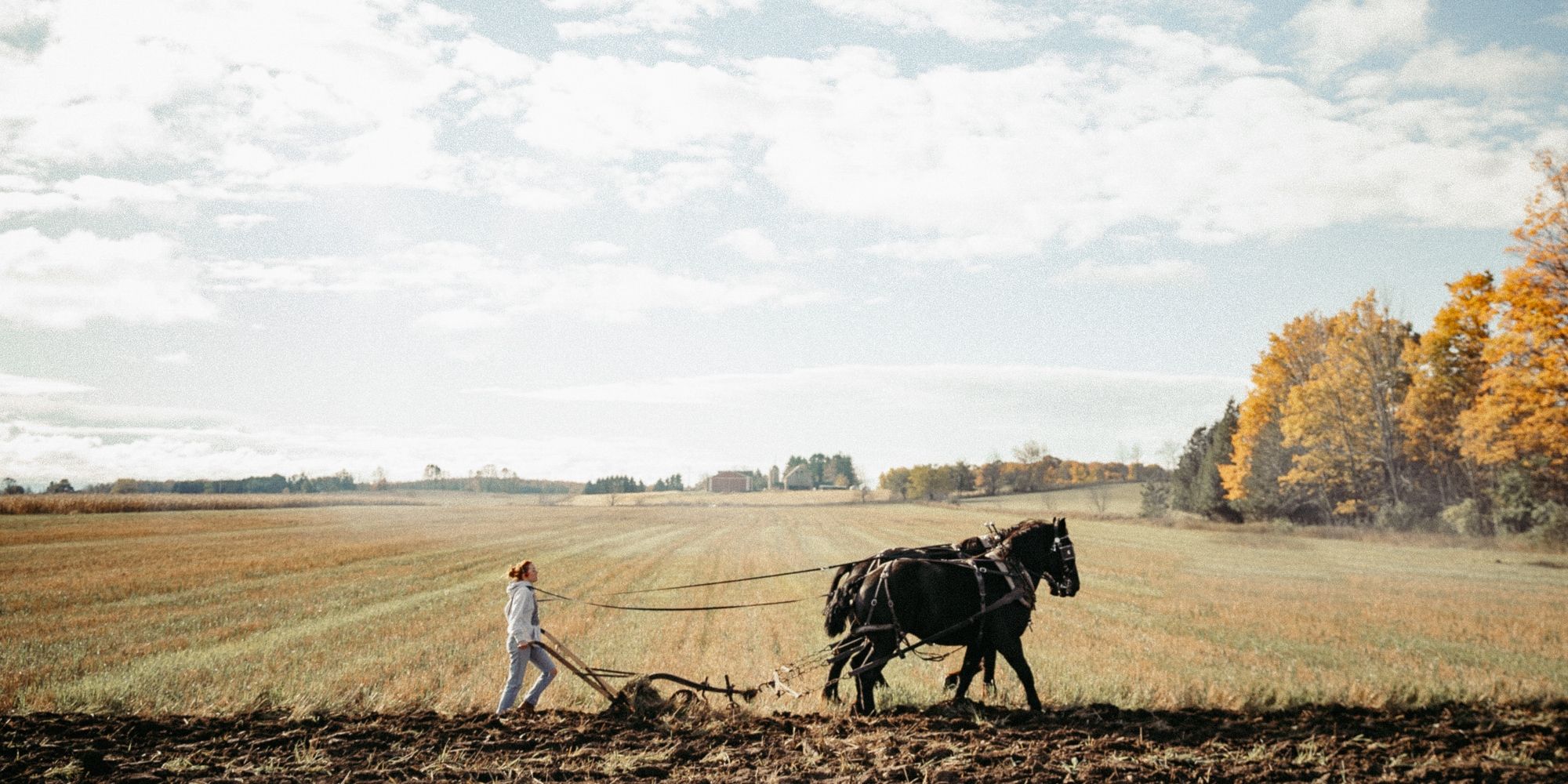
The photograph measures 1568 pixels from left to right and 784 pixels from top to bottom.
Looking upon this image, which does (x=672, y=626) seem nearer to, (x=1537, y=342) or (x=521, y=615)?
(x=521, y=615)

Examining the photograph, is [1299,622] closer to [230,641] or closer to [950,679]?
[950,679]

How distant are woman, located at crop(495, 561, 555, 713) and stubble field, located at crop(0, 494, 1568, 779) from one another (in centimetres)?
58

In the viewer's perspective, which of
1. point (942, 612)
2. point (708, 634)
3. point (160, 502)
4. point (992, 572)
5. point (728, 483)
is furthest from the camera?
point (728, 483)

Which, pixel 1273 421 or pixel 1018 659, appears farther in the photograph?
pixel 1273 421

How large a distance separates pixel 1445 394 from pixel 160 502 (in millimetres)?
95460

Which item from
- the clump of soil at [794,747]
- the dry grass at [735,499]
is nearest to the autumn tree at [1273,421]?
the clump of soil at [794,747]

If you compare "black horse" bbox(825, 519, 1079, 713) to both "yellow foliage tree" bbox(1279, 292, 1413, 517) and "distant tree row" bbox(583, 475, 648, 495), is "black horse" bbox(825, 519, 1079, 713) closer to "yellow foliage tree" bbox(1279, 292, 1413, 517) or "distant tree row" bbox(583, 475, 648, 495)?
"yellow foliage tree" bbox(1279, 292, 1413, 517)

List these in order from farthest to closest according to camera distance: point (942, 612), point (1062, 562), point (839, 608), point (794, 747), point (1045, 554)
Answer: point (1045, 554) < point (1062, 562) < point (839, 608) < point (942, 612) < point (794, 747)

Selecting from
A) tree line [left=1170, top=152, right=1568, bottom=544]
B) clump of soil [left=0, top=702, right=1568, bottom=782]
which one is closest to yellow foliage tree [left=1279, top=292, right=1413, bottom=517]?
tree line [left=1170, top=152, right=1568, bottom=544]

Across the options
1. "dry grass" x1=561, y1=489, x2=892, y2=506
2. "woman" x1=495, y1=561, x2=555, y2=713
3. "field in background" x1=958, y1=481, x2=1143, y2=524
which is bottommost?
"dry grass" x1=561, y1=489, x2=892, y2=506

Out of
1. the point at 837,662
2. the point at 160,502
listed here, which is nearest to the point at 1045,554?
the point at 837,662

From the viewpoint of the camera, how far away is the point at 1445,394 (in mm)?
45906

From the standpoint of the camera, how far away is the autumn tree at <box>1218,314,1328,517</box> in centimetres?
5716

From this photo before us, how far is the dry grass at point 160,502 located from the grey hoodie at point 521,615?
5981 centimetres
